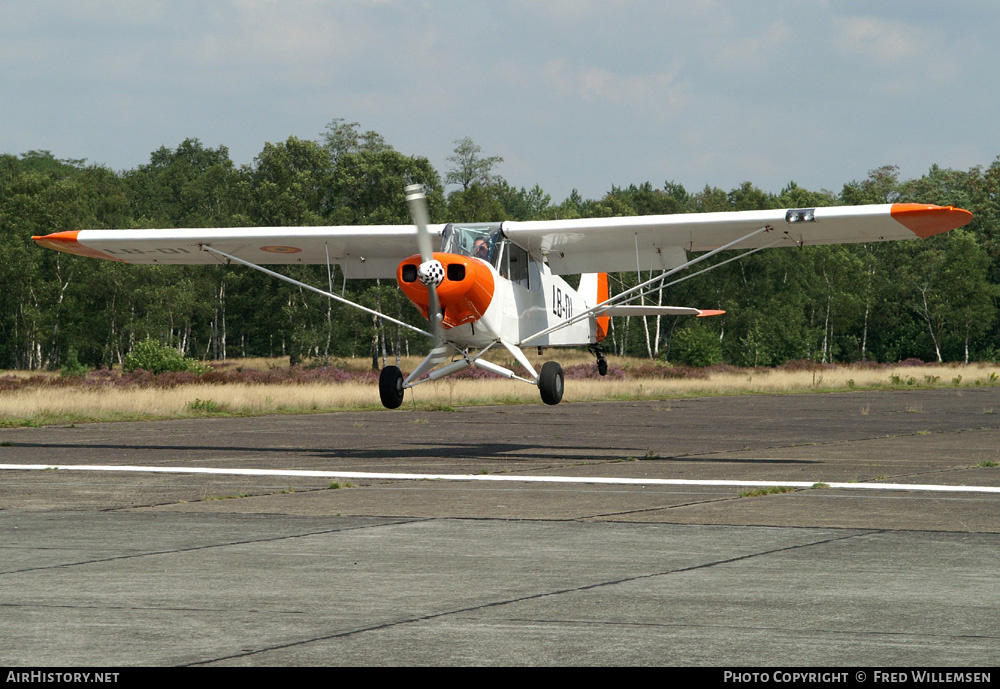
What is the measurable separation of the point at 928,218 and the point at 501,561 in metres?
12.3

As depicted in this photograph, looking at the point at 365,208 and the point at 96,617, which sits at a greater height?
the point at 365,208

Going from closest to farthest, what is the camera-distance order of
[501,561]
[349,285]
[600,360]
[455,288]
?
[501,561]
[455,288]
[600,360]
[349,285]

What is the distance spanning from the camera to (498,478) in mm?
14203

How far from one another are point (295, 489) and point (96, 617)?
6952 mm

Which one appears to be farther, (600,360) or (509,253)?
(600,360)

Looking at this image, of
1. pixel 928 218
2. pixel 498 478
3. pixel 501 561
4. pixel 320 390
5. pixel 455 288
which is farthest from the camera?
pixel 320 390

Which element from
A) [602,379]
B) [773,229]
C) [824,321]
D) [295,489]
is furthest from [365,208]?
[295,489]

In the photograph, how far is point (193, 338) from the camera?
256ft

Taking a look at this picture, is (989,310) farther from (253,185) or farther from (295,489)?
(295,489)

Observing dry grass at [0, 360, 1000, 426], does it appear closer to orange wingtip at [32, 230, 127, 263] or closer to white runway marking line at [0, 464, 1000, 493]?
orange wingtip at [32, 230, 127, 263]

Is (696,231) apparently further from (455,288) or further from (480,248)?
(455,288)

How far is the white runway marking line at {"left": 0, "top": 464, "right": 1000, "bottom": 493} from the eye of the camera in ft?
42.4

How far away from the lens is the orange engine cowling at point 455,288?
54.4ft

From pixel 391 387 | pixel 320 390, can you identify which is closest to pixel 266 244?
pixel 391 387
